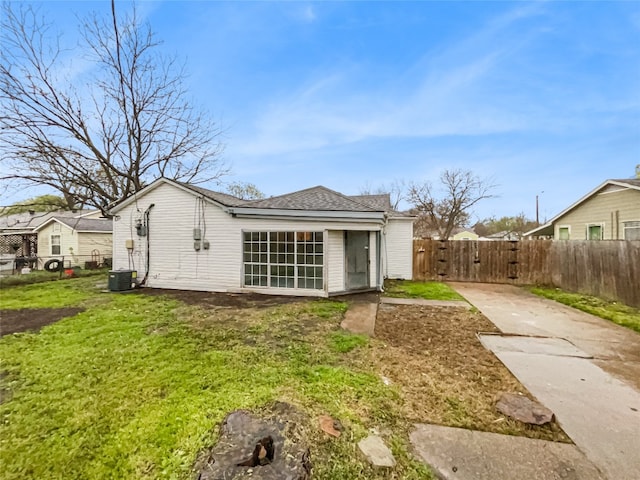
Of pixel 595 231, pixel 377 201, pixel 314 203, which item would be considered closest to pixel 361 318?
pixel 314 203

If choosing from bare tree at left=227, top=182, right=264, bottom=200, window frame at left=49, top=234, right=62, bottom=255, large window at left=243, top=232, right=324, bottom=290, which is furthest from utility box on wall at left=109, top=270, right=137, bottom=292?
bare tree at left=227, top=182, right=264, bottom=200

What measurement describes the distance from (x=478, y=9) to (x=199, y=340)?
1078 centimetres

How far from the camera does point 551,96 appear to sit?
33.8 feet

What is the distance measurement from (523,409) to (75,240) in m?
22.4

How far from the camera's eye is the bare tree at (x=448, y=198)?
23.1m

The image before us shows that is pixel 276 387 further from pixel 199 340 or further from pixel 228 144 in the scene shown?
pixel 228 144

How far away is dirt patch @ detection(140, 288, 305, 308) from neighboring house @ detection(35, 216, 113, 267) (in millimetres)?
10783

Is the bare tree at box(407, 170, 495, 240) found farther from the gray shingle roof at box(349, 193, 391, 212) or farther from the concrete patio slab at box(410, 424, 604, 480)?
the concrete patio slab at box(410, 424, 604, 480)

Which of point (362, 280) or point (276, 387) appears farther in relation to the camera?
point (362, 280)

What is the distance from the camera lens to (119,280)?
9.56 metres

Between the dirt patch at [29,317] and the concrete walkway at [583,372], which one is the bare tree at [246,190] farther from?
the concrete walkway at [583,372]

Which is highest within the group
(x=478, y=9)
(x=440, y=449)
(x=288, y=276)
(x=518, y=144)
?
(x=478, y=9)

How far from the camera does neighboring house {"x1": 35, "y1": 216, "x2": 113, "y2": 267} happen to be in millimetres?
17344

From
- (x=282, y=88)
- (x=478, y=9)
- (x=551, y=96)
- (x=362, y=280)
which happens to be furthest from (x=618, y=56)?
(x=282, y=88)
